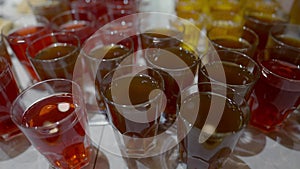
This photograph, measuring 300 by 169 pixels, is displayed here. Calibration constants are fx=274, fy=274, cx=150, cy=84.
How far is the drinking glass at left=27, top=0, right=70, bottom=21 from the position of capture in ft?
3.54

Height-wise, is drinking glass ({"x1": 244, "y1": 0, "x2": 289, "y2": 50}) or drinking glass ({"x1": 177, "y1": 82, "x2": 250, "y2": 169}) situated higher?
drinking glass ({"x1": 244, "y1": 0, "x2": 289, "y2": 50})

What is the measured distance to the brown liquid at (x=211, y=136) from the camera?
534 millimetres

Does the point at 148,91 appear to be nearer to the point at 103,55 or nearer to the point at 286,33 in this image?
the point at 103,55

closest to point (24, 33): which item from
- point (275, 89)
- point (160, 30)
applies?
point (160, 30)

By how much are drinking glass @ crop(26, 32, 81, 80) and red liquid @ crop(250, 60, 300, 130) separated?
0.52m

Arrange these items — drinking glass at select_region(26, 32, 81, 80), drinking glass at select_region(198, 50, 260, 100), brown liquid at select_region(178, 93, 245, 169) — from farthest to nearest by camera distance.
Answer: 1. drinking glass at select_region(26, 32, 81, 80)
2. drinking glass at select_region(198, 50, 260, 100)
3. brown liquid at select_region(178, 93, 245, 169)

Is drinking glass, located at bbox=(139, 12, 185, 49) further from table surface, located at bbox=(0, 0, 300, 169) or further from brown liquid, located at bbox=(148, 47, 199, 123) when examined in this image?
table surface, located at bbox=(0, 0, 300, 169)

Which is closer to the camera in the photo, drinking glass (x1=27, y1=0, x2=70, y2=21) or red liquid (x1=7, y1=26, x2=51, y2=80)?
red liquid (x1=7, y1=26, x2=51, y2=80)

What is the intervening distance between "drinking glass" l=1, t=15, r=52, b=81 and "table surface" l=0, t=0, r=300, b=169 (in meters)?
0.27

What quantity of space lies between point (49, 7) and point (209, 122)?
84cm

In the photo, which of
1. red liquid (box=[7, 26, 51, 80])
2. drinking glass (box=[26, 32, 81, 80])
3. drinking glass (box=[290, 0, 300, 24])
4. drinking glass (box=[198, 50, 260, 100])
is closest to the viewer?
drinking glass (box=[198, 50, 260, 100])

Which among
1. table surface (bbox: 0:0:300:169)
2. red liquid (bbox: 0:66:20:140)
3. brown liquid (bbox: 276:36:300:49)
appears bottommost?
table surface (bbox: 0:0:300:169)

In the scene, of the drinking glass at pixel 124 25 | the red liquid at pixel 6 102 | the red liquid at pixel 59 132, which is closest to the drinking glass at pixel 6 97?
the red liquid at pixel 6 102

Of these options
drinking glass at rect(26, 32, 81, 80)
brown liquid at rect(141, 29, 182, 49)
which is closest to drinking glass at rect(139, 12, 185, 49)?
brown liquid at rect(141, 29, 182, 49)
